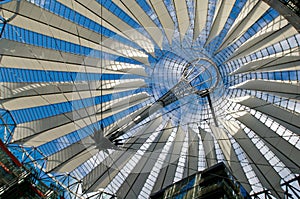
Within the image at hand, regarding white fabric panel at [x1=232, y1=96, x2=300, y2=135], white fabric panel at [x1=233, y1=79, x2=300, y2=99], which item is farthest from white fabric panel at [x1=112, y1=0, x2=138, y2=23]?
white fabric panel at [x1=232, y1=96, x2=300, y2=135]

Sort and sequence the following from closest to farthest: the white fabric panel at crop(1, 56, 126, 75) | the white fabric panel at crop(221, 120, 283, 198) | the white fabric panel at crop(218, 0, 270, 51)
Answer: the white fabric panel at crop(218, 0, 270, 51) → the white fabric panel at crop(1, 56, 126, 75) → the white fabric panel at crop(221, 120, 283, 198)

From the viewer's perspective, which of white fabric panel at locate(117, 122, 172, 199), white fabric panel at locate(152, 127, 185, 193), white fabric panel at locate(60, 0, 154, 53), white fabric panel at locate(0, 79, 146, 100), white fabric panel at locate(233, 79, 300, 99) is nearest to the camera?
white fabric panel at locate(60, 0, 154, 53)

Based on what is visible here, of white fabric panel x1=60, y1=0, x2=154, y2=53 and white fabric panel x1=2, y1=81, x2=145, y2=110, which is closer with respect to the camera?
white fabric panel x1=60, y1=0, x2=154, y2=53

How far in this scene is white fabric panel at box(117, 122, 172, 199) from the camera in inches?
922

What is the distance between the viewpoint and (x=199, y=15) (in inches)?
806

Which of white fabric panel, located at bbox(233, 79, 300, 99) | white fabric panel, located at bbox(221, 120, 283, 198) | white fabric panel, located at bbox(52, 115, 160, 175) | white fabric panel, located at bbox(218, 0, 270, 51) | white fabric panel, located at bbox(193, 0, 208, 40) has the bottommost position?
white fabric panel, located at bbox(221, 120, 283, 198)

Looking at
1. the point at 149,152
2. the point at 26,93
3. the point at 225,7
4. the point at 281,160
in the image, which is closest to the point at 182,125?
the point at 149,152

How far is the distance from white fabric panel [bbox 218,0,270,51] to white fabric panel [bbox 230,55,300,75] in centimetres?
178

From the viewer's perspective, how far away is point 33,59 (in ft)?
68.8

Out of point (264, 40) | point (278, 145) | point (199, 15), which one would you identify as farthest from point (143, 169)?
point (264, 40)

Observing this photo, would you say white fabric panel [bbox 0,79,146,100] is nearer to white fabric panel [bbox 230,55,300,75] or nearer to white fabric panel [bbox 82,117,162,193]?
white fabric panel [bbox 82,117,162,193]

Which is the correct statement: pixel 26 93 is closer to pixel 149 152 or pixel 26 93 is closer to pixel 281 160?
pixel 149 152

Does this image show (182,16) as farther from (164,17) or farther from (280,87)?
(280,87)

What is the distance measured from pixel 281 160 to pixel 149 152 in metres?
7.85
